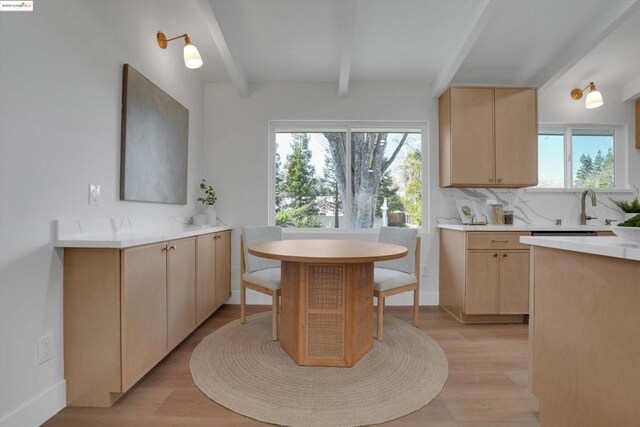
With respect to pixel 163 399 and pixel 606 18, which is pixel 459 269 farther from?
pixel 163 399

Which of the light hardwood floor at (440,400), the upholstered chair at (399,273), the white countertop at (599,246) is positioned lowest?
the light hardwood floor at (440,400)

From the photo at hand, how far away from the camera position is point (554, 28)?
264 cm

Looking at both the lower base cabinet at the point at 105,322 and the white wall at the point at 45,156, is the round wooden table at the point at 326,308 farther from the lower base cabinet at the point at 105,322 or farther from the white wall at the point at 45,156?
the white wall at the point at 45,156

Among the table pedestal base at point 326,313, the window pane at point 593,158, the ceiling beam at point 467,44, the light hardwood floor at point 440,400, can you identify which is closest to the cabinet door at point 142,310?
the light hardwood floor at point 440,400

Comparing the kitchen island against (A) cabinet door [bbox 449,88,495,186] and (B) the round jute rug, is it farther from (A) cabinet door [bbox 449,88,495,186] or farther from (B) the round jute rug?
(A) cabinet door [bbox 449,88,495,186]

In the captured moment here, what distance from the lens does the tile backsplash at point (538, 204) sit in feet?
11.1

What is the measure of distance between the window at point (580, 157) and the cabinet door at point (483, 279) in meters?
1.34

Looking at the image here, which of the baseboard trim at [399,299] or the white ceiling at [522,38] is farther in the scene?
the baseboard trim at [399,299]

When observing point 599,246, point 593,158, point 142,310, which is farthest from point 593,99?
point 142,310

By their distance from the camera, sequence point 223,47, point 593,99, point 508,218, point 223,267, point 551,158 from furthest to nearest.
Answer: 1. point 551,158
2. point 508,218
3. point 223,267
4. point 593,99
5. point 223,47

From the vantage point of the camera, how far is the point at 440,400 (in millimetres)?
1647

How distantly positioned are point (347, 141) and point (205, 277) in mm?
2073

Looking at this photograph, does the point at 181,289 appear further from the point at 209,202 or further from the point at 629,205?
the point at 629,205

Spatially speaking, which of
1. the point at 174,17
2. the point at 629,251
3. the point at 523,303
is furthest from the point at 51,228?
the point at 523,303
